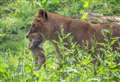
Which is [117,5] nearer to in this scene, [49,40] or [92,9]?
[92,9]

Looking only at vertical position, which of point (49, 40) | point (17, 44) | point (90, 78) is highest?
point (90, 78)

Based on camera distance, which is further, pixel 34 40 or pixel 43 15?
pixel 43 15

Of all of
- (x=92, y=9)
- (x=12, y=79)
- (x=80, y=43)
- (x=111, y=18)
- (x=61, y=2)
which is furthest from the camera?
(x=61, y=2)

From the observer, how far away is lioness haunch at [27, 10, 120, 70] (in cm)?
798

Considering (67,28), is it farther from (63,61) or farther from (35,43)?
(63,61)

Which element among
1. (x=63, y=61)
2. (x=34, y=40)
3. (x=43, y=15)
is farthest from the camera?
(x=43, y=15)

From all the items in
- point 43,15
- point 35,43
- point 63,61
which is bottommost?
point 35,43

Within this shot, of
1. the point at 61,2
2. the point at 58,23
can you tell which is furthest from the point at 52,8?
the point at 58,23

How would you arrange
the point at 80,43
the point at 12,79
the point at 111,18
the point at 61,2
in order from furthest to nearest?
the point at 61,2
the point at 111,18
the point at 80,43
the point at 12,79

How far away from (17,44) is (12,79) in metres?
6.80

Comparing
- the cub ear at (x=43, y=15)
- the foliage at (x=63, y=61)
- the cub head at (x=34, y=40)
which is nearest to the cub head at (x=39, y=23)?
the cub ear at (x=43, y=15)

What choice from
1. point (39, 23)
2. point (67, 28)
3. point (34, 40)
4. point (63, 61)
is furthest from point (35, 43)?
point (63, 61)

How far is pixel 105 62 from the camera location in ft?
15.8

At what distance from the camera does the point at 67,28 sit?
8086 mm
